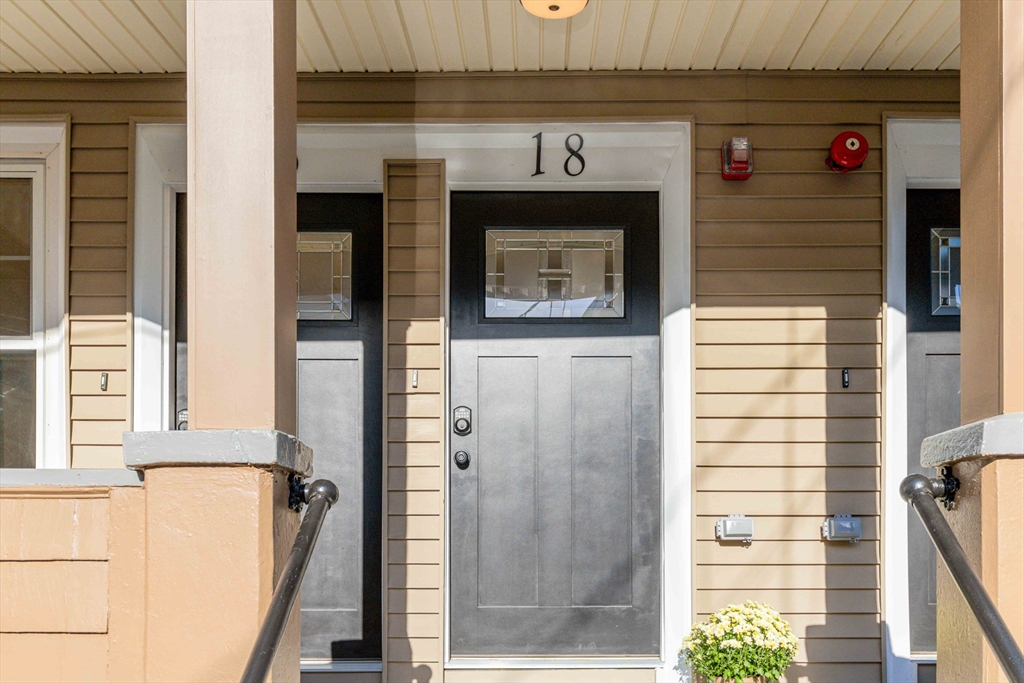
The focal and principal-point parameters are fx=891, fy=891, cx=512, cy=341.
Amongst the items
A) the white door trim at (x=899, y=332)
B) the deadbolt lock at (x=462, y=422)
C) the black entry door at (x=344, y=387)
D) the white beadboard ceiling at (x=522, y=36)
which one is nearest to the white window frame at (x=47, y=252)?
the white beadboard ceiling at (x=522, y=36)

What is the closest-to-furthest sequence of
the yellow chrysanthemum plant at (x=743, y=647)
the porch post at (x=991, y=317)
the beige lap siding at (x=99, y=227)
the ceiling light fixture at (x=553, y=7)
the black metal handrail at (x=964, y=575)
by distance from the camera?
the black metal handrail at (x=964, y=575)
the porch post at (x=991, y=317)
the ceiling light fixture at (x=553, y=7)
the yellow chrysanthemum plant at (x=743, y=647)
the beige lap siding at (x=99, y=227)

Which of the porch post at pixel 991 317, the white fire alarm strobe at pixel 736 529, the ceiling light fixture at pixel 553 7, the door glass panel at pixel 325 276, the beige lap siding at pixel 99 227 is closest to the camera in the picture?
the porch post at pixel 991 317

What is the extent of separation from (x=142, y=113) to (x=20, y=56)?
435 mm

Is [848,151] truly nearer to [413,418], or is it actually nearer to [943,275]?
[943,275]

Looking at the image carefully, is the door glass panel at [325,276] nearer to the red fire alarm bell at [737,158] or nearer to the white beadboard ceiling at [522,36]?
the white beadboard ceiling at [522,36]

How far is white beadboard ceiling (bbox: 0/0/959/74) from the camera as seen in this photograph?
2812mm

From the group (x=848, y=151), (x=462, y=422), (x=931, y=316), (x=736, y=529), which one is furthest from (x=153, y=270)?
(x=931, y=316)

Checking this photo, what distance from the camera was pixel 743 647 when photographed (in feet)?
9.19

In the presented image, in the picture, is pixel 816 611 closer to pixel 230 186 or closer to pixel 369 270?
pixel 369 270

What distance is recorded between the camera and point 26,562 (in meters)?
1.77

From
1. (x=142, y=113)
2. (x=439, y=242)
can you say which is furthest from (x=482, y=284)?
(x=142, y=113)

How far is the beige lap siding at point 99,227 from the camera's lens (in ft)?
10.8

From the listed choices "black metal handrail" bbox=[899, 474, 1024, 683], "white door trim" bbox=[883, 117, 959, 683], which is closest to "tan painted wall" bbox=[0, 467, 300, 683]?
"black metal handrail" bbox=[899, 474, 1024, 683]

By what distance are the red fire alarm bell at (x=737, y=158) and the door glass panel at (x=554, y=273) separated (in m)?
0.46
